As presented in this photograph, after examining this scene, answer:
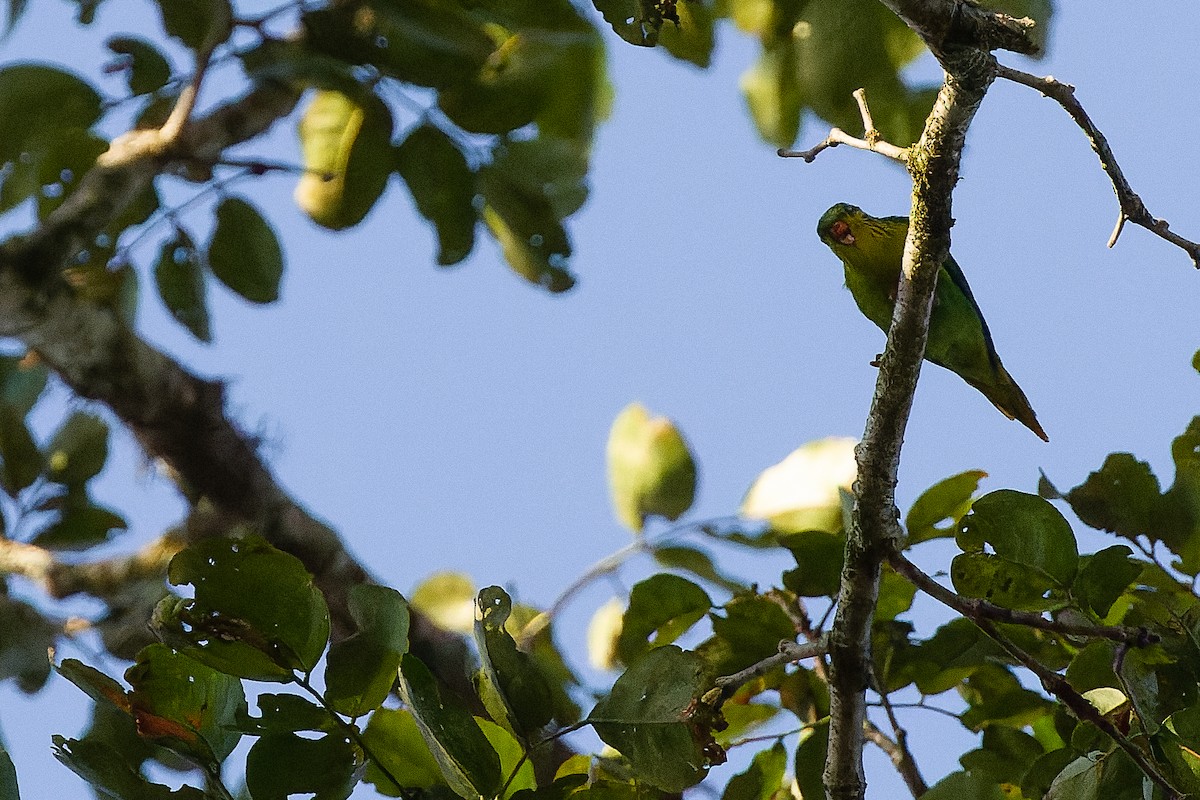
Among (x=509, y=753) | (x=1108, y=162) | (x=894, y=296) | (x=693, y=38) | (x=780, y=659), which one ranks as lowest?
(x=509, y=753)

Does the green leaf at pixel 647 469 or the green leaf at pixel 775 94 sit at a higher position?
the green leaf at pixel 775 94

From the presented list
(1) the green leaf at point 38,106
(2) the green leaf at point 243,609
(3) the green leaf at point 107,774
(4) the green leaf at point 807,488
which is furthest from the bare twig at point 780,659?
(1) the green leaf at point 38,106

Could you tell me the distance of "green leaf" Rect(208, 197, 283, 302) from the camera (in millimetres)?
2545

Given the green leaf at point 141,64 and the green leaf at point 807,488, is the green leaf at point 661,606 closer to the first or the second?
the green leaf at point 807,488

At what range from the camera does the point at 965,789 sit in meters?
1.17

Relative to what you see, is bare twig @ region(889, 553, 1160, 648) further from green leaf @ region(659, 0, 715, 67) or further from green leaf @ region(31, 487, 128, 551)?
green leaf @ region(31, 487, 128, 551)

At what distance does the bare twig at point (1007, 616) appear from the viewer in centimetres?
123

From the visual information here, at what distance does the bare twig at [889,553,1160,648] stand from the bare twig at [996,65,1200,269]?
0.39 metres

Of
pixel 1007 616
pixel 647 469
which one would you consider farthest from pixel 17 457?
pixel 1007 616

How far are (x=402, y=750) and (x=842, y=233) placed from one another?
1197 mm

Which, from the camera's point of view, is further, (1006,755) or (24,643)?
(24,643)

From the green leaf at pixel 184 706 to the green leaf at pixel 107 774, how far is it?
4 centimetres

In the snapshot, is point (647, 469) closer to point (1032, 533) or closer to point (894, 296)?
point (894, 296)

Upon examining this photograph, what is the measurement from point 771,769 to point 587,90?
185 cm
